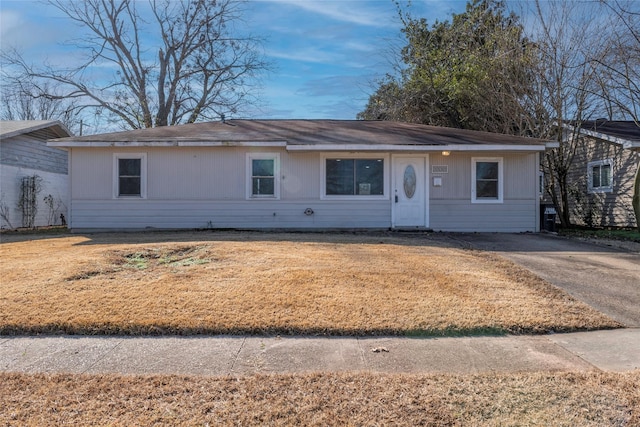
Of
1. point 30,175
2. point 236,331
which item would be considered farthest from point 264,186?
point 30,175

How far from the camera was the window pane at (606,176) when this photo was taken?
15414mm

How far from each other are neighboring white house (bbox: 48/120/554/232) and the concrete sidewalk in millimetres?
8112

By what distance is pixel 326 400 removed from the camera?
285cm

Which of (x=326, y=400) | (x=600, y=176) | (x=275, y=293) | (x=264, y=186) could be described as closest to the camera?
(x=326, y=400)

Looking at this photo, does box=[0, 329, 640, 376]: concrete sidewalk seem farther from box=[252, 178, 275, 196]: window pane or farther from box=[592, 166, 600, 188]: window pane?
box=[592, 166, 600, 188]: window pane

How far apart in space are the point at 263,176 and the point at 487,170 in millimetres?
6709

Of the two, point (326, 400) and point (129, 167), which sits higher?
point (129, 167)

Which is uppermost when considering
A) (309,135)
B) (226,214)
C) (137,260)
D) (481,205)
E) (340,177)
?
(309,135)

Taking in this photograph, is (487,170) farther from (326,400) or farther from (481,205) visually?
(326,400)

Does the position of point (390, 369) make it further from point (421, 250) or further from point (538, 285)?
point (421, 250)

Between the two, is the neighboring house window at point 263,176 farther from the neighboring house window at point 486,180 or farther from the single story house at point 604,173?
the single story house at point 604,173

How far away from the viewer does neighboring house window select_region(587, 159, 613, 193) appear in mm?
15373

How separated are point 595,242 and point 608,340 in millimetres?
7807

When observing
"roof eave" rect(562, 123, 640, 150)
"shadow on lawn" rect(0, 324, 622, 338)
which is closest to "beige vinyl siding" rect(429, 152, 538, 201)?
"roof eave" rect(562, 123, 640, 150)
